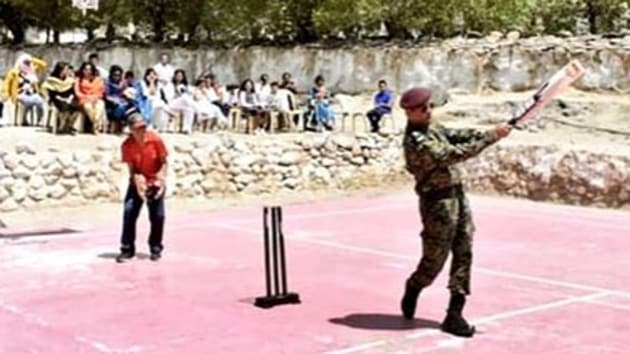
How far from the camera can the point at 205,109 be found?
1920 centimetres

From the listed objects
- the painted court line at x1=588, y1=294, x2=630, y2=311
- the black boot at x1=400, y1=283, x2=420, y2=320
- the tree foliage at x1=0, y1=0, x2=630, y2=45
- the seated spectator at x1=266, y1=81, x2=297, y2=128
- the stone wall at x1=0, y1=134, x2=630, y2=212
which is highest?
the tree foliage at x1=0, y1=0, x2=630, y2=45

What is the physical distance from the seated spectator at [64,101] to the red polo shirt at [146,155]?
6.37m

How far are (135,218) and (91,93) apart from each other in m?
6.27

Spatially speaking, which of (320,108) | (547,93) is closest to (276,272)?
(547,93)

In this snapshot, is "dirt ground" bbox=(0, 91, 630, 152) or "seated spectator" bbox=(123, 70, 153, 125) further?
"dirt ground" bbox=(0, 91, 630, 152)

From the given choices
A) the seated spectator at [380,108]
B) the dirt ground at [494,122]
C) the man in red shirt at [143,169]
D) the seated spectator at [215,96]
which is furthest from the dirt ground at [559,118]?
the man in red shirt at [143,169]

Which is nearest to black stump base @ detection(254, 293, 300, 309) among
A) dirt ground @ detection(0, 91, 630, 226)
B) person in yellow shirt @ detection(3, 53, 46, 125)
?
dirt ground @ detection(0, 91, 630, 226)

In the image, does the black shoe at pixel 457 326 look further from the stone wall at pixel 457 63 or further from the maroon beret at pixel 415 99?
the stone wall at pixel 457 63

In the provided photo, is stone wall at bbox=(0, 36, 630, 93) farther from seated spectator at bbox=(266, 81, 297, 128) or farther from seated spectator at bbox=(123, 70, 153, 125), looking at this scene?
seated spectator at bbox=(123, 70, 153, 125)

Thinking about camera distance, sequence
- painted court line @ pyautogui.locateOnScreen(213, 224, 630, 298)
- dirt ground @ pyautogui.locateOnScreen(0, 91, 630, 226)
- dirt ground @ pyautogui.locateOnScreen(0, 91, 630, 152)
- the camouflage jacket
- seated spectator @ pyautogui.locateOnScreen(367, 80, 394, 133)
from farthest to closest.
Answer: seated spectator @ pyautogui.locateOnScreen(367, 80, 394, 133), dirt ground @ pyautogui.locateOnScreen(0, 91, 630, 152), dirt ground @ pyautogui.locateOnScreen(0, 91, 630, 226), painted court line @ pyautogui.locateOnScreen(213, 224, 630, 298), the camouflage jacket

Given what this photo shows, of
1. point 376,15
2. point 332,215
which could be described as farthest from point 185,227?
point 376,15

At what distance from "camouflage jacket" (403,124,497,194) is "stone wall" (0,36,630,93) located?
15.6 metres

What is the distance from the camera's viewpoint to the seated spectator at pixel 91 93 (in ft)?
56.8

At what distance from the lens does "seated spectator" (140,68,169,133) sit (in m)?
18.4
